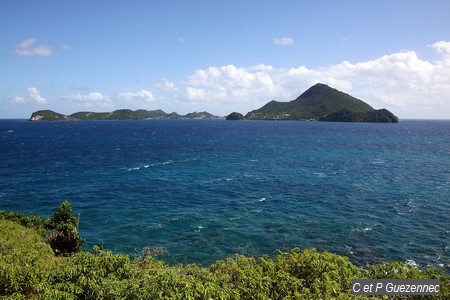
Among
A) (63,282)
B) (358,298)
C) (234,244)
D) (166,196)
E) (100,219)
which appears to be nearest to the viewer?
(358,298)

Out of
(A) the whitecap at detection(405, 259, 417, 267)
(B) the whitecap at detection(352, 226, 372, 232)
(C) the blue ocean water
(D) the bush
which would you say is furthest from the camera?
(B) the whitecap at detection(352, 226, 372, 232)

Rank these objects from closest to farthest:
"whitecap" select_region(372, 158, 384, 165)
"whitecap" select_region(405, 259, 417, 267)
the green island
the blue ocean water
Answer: the green island → "whitecap" select_region(405, 259, 417, 267) → the blue ocean water → "whitecap" select_region(372, 158, 384, 165)

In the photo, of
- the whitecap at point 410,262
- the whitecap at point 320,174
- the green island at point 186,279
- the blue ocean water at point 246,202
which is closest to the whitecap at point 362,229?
the blue ocean water at point 246,202

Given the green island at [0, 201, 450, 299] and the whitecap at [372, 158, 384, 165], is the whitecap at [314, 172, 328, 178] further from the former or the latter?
the green island at [0, 201, 450, 299]

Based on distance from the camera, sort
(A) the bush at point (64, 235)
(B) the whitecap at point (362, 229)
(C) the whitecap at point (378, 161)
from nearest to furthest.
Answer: (A) the bush at point (64, 235)
(B) the whitecap at point (362, 229)
(C) the whitecap at point (378, 161)

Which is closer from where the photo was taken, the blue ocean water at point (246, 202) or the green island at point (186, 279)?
the green island at point (186, 279)

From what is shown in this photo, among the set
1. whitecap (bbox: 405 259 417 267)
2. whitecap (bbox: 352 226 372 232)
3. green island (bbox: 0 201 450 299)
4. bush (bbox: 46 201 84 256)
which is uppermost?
green island (bbox: 0 201 450 299)

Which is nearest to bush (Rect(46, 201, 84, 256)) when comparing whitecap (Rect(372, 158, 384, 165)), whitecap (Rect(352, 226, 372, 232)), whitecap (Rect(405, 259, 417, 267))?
whitecap (Rect(352, 226, 372, 232))

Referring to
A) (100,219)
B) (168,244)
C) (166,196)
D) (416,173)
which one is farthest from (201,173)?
(416,173)

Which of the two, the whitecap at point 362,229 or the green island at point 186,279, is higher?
the green island at point 186,279

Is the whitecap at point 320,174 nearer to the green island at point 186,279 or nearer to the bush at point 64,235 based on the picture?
the green island at point 186,279

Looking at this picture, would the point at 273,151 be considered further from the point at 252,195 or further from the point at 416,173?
the point at 252,195

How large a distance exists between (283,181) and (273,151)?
58.8m

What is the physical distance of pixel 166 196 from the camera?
70.0 meters
